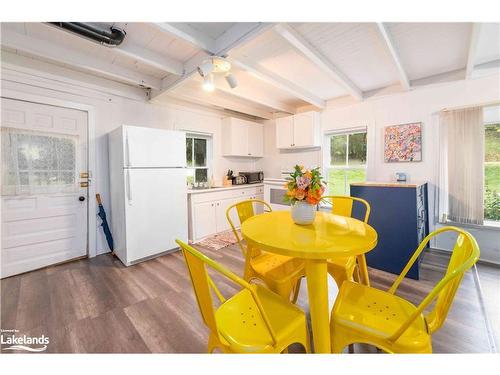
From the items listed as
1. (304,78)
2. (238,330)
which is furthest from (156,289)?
(304,78)

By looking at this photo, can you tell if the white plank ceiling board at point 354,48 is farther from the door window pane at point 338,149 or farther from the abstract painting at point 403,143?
the door window pane at point 338,149

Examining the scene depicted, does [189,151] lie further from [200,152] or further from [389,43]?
[389,43]

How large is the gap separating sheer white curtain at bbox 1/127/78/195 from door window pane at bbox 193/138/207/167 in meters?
1.83

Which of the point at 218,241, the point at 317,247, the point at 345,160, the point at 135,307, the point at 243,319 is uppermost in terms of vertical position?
the point at 345,160

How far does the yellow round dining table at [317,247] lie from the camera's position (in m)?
1.08

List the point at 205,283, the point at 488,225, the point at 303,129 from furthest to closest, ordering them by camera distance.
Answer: the point at 303,129, the point at 488,225, the point at 205,283

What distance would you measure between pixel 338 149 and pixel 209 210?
2597mm

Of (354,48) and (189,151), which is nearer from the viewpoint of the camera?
(354,48)

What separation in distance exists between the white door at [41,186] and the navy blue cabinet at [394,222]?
370cm

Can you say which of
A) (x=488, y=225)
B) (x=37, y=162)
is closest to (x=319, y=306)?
(x=488, y=225)

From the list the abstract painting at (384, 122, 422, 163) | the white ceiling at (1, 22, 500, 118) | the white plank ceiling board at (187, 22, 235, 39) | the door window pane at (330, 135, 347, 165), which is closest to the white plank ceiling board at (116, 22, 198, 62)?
the white ceiling at (1, 22, 500, 118)

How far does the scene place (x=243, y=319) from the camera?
1070mm

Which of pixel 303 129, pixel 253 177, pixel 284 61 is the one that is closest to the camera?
pixel 284 61

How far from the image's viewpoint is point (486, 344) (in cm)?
146
